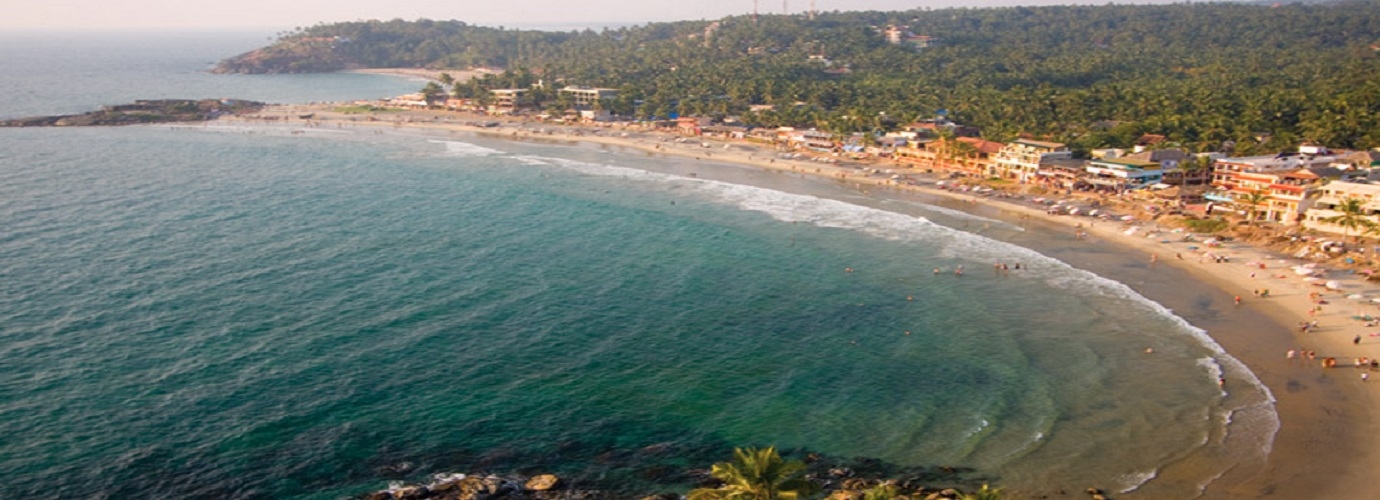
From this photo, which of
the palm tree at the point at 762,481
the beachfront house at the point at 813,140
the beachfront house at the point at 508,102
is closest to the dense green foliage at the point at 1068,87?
the beachfront house at the point at 813,140

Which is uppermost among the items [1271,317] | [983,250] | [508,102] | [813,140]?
[508,102]

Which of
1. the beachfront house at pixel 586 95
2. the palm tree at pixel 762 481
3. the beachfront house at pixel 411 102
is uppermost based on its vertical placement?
the beachfront house at pixel 586 95

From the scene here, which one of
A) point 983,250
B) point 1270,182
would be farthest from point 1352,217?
point 983,250

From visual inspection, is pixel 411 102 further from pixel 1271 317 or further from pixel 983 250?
pixel 1271 317

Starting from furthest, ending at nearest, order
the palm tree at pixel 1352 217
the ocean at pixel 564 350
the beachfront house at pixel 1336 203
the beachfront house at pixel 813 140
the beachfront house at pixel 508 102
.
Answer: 1. the beachfront house at pixel 508 102
2. the beachfront house at pixel 813 140
3. the beachfront house at pixel 1336 203
4. the palm tree at pixel 1352 217
5. the ocean at pixel 564 350

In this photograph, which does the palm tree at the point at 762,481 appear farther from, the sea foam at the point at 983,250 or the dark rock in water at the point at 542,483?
the sea foam at the point at 983,250

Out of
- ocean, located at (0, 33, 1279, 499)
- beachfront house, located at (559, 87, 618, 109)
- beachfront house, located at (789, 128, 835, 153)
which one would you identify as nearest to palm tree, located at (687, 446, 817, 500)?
ocean, located at (0, 33, 1279, 499)

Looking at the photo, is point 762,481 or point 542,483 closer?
point 762,481
